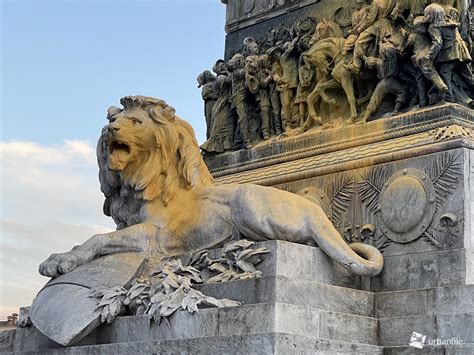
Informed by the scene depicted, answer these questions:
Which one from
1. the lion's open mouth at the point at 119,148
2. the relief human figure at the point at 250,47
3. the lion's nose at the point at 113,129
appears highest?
the relief human figure at the point at 250,47

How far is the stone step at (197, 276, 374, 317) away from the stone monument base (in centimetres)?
1

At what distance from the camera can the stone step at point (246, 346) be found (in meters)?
11.7

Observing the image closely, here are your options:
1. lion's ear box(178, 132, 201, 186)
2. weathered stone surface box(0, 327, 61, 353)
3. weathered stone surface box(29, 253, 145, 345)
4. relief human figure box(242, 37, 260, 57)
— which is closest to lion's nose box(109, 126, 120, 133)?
lion's ear box(178, 132, 201, 186)

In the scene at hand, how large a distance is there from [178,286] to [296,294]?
1443 mm

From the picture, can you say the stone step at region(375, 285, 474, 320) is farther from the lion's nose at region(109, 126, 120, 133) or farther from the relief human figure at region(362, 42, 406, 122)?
the lion's nose at region(109, 126, 120, 133)

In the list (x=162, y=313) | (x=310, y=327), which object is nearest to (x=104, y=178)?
(x=162, y=313)

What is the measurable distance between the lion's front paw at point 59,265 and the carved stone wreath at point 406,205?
4.12 m

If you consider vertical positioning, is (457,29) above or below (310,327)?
above

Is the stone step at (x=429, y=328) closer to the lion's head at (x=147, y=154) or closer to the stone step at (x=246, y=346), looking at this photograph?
the stone step at (x=246, y=346)

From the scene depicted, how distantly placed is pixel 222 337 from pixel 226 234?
99.0 inches

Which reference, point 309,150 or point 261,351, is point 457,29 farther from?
point 261,351

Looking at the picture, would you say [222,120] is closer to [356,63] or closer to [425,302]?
[356,63]

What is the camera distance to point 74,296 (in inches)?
532

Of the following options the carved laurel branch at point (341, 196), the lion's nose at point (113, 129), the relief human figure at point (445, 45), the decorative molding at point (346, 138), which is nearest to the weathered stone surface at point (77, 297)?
the lion's nose at point (113, 129)
